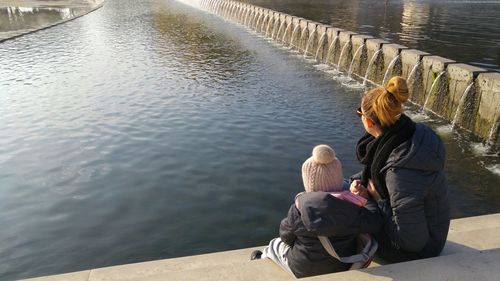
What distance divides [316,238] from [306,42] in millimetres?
21927

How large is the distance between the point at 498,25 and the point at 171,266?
38.7m

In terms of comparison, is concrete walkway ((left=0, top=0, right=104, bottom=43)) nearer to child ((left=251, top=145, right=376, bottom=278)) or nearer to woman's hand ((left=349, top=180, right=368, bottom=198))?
child ((left=251, top=145, right=376, bottom=278))

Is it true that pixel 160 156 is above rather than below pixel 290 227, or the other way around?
below

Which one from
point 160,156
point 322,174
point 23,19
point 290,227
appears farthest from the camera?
point 23,19

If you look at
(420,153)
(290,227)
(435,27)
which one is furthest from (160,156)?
(435,27)

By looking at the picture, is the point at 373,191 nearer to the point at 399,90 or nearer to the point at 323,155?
the point at 323,155

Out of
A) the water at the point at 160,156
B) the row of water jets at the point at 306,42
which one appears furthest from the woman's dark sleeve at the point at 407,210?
the row of water jets at the point at 306,42

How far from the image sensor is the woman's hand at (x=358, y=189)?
4.20 meters

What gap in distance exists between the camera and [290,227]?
153 inches

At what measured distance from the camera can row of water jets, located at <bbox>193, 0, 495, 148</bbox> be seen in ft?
42.2

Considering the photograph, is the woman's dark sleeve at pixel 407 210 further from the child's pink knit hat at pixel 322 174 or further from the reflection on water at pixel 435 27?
the reflection on water at pixel 435 27

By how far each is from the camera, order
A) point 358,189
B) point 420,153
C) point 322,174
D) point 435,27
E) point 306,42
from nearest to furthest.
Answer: point 420,153 < point 322,174 < point 358,189 < point 306,42 < point 435,27

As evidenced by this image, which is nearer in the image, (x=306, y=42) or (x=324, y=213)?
(x=324, y=213)

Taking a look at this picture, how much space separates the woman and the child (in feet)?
0.46
